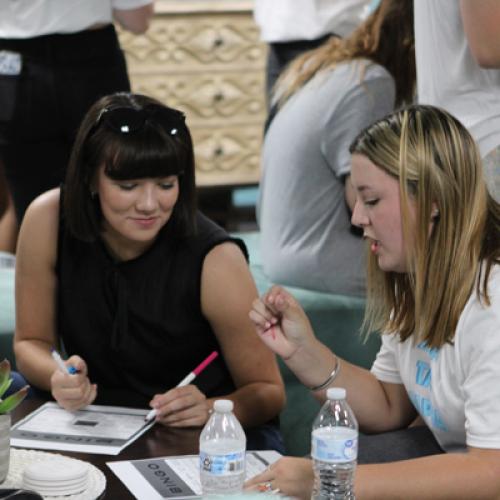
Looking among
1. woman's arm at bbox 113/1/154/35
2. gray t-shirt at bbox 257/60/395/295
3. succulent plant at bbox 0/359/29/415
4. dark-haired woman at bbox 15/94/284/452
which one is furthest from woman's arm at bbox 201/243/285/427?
woman's arm at bbox 113/1/154/35

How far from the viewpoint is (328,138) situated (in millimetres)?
3004

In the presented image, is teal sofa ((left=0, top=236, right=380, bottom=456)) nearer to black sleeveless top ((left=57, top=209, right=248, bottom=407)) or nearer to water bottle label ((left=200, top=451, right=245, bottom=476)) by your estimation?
black sleeveless top ((left=57, top=209, right=248, bottom=407))

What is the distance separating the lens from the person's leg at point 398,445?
2.10 meters

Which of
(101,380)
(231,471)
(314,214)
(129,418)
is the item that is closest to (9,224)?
(314,214)

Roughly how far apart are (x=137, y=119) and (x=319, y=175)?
2.88 ft

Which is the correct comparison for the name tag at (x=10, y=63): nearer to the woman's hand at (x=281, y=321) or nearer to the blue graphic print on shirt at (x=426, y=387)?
the woman's hand at (x=281, y=321)

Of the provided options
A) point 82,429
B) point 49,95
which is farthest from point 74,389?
point 49,95

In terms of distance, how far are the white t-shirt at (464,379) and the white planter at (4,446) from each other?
28.3 inches

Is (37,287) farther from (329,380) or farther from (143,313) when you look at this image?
(329,380)

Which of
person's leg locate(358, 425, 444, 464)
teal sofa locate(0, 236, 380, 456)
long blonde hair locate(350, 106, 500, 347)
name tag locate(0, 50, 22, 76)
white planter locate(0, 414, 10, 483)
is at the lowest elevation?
teal sofa locate(0, 236, 380, 456)

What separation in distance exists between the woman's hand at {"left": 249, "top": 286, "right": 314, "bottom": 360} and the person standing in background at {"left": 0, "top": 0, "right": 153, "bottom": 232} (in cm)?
114

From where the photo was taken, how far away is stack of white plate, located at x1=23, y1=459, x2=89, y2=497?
1.71 metres

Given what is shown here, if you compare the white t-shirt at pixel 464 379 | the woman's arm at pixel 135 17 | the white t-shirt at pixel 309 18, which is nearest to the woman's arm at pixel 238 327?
the white t-shirt at pixel 464 379

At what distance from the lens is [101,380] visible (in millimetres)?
2461
